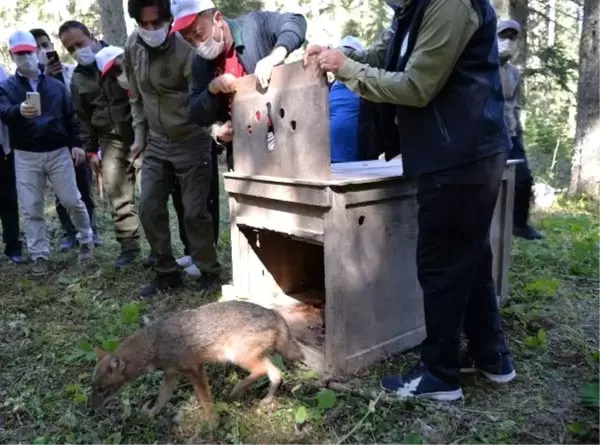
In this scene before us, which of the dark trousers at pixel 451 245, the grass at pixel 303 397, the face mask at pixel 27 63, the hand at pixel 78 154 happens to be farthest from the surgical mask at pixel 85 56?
the dark trousers at pixel 451 245

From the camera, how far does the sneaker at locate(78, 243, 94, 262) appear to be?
20.3 ft

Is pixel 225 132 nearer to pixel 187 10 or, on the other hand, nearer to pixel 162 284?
pixel 187 10

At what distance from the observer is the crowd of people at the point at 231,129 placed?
2.54 meters

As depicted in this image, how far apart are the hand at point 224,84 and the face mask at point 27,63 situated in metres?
2.95

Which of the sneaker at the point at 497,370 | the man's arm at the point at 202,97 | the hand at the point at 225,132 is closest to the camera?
the sneaker at the point at 497,370

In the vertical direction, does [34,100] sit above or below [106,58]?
below

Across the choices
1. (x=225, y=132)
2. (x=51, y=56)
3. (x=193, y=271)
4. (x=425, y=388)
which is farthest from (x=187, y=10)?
(x=51, y=56)

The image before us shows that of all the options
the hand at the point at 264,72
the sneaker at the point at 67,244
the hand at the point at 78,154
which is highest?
the hand at the point at 264,72

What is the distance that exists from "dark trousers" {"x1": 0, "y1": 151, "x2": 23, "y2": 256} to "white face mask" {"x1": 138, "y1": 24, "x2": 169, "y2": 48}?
267 centimetres

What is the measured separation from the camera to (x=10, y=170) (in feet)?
20.0

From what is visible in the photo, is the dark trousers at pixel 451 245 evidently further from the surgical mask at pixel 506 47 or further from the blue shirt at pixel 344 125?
the surgical mask at pixel 506 47

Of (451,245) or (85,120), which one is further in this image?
(85,120)

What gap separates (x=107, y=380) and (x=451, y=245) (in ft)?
6.34

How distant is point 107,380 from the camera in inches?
114
